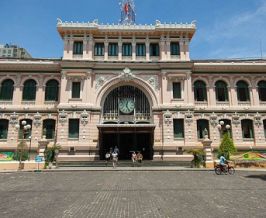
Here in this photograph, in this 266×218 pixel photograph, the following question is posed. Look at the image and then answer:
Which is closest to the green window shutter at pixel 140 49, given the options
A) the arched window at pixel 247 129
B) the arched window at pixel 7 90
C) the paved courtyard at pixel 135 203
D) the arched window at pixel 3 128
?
the arched window at pixel 247 129

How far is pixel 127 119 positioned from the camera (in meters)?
32.3

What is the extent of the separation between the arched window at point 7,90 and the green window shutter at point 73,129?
372 inches

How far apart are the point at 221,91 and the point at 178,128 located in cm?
871

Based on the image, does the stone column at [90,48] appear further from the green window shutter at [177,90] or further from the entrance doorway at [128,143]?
the green window shutter at [177,90]

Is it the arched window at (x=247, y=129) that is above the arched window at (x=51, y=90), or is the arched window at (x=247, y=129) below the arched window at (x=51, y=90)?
below

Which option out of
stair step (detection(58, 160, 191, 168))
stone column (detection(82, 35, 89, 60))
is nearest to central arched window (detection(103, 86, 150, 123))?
stone column (detection(82, 35, 89, 60))

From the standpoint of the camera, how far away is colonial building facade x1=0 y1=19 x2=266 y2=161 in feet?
102

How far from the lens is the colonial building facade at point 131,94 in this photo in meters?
31.0

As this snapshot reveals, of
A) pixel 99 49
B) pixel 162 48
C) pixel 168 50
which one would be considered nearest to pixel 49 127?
pixel 99 49

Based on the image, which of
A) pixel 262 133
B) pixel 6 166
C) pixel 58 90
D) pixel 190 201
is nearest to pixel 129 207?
pixel 190 201

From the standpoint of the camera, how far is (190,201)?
9.21 metres

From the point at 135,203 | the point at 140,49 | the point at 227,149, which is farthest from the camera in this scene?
the point at 140,49

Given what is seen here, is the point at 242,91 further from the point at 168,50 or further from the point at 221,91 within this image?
the point at 168,50

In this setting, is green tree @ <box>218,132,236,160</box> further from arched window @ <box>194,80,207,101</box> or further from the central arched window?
the central arched window
